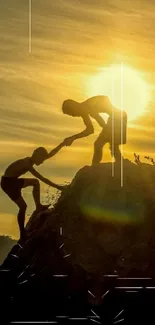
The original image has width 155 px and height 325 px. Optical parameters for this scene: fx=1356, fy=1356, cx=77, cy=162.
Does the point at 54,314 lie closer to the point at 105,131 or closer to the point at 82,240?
the point at 82,240

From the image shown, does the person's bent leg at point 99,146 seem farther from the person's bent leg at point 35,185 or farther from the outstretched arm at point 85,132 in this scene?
the person's bent leg at point 35,185

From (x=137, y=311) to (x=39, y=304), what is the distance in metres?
2.84

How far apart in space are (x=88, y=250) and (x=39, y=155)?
3241 mm

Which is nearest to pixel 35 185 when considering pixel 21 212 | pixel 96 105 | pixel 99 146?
pixel 21 212

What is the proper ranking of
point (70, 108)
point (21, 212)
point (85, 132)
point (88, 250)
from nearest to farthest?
point (88, 250) → point (85, 132) → point (70, 108) → point (21, 212)

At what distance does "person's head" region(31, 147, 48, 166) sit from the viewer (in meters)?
39.9

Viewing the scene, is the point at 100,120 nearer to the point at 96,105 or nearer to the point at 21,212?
the point at 96,105

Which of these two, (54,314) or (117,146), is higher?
(117,146)

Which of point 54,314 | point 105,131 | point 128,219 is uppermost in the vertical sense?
point 105,131

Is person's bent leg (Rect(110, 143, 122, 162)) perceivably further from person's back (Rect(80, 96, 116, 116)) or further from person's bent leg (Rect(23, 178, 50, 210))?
person's bent leg (Rect(23, 178, 50, 210))

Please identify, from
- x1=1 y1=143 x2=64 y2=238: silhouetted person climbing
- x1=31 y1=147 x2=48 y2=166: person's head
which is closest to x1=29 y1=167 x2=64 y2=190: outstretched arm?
x1=1 y1=143 x2=64 y2=238: silhouetted person climbing

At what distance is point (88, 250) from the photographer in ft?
128

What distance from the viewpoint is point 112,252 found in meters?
38.8

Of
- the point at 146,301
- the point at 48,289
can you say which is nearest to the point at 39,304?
the point at 48,289
